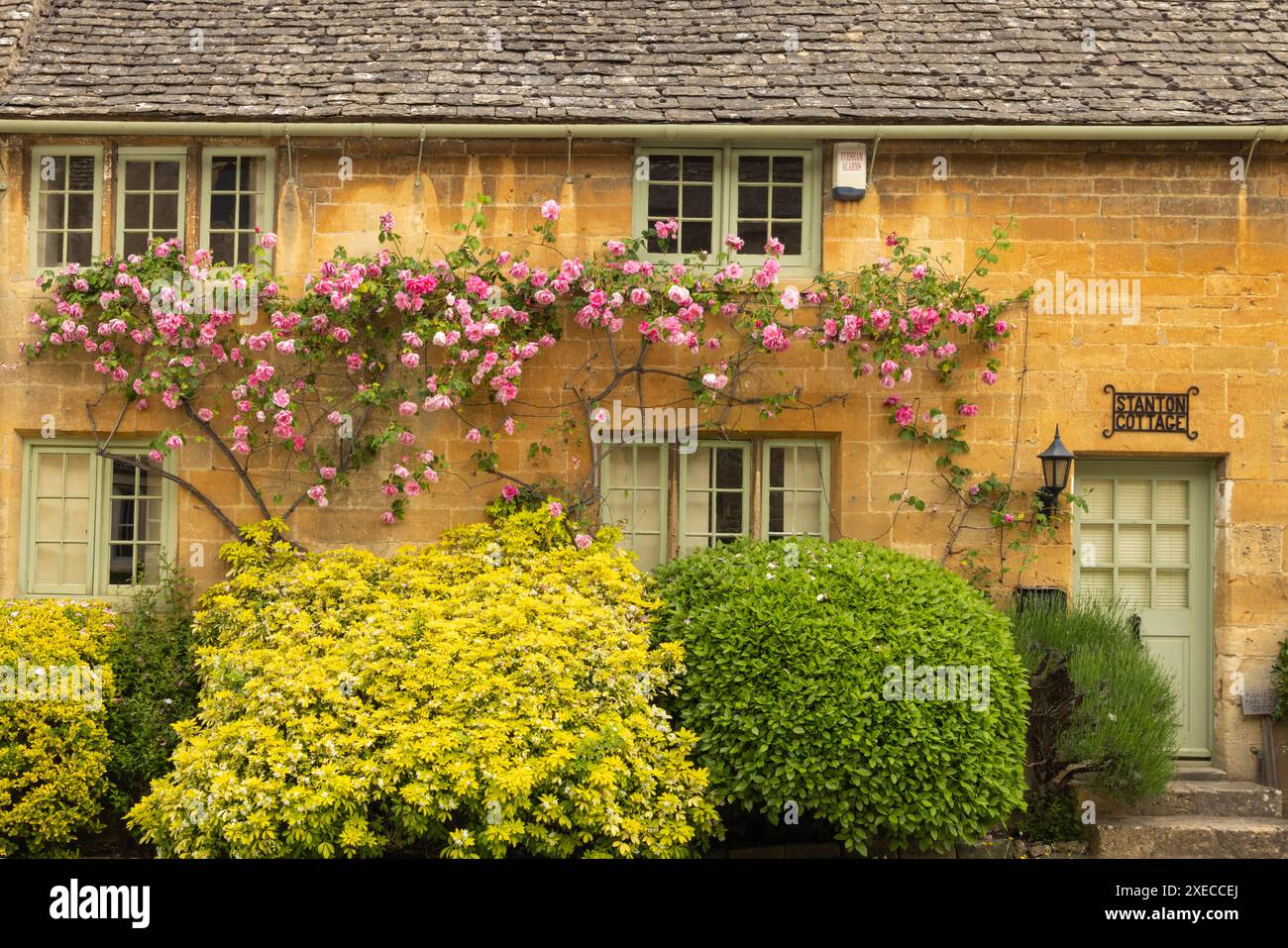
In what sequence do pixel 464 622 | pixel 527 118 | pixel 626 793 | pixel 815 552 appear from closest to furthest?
pixel 626 793 < pixel 464 622 < pixel 815 552 < pixel 527 118

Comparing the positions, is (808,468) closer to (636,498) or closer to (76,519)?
(636,498)

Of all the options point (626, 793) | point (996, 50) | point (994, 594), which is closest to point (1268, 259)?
point (996, 50)

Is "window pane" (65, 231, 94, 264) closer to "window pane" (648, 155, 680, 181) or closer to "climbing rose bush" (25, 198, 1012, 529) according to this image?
"climbing rose bush" (25, 198, 1012, 529)

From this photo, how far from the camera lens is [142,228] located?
388 inches

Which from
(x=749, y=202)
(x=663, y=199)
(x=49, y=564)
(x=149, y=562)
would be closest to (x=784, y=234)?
(x=749, y=202)

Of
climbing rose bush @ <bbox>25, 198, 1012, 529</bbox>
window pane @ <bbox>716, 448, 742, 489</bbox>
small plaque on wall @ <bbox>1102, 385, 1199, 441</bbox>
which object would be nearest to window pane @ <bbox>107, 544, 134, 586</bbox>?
climbing rose bush @ <bbox>25, 198, 1012, 529</bbox>

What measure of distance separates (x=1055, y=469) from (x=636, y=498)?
3167 mm

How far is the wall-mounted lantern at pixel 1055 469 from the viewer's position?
9328mm

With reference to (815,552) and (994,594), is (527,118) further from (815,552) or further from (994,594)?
(994,594)

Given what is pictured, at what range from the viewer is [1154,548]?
9.81 m

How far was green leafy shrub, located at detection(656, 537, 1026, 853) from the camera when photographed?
7.46 metres

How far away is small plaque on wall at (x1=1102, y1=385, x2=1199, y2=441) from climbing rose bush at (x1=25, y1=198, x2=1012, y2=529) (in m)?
1.03

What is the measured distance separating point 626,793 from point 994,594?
13.3ft

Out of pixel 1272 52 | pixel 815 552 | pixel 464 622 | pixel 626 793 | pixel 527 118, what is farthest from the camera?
pixel 1272 52
